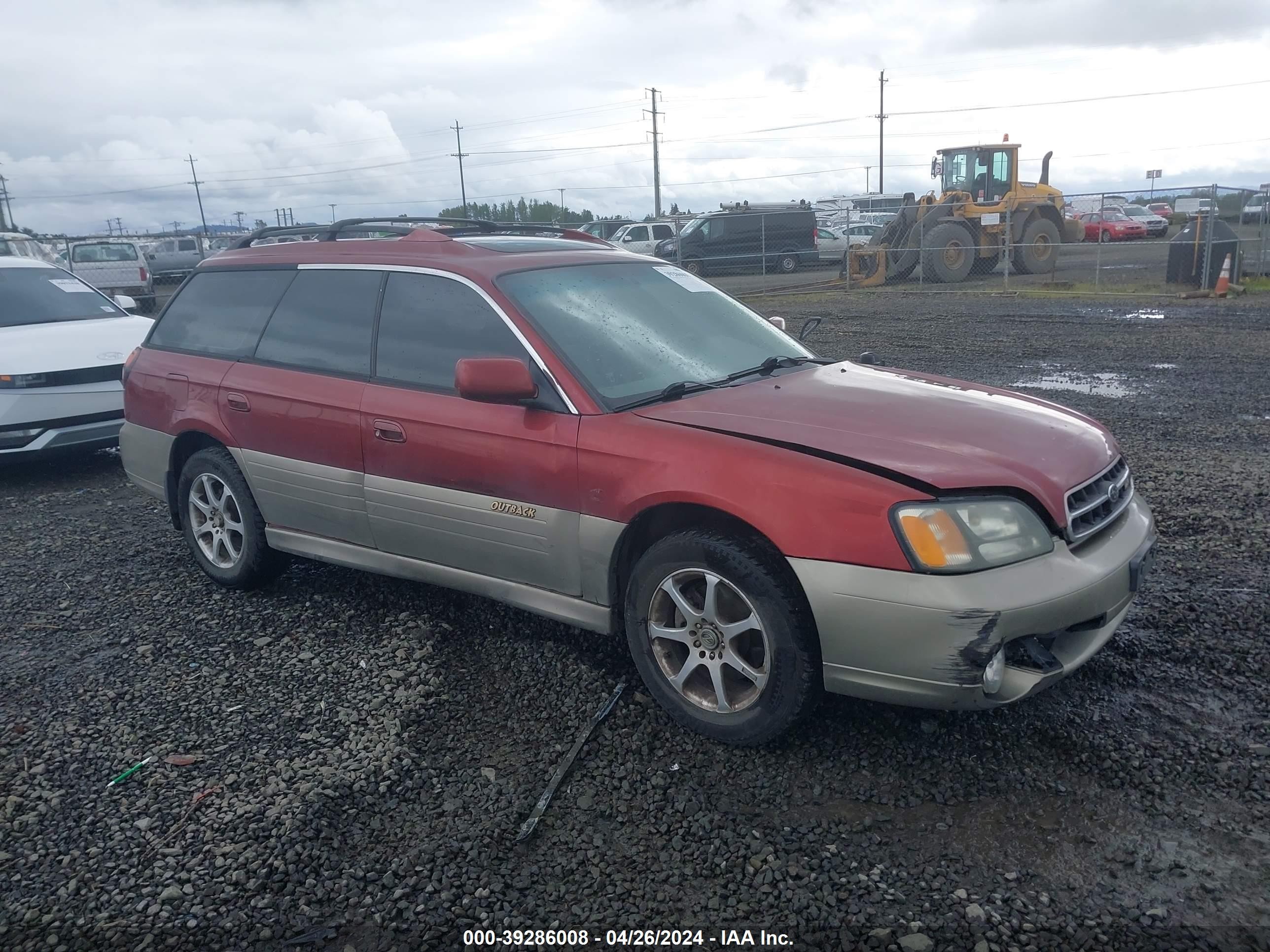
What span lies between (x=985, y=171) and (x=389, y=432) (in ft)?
76.0

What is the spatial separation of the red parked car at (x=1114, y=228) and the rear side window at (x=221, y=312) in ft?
124

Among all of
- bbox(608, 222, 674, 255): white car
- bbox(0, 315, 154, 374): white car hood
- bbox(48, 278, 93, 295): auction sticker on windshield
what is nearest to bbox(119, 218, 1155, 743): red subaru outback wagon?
bbox(0, 315, 154, 374): white car hood

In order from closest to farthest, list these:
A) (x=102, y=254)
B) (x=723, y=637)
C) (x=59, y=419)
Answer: (x=723, y=637), (x=59, y=419), (x=102, y=254)

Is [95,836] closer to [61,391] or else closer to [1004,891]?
[1004,891]

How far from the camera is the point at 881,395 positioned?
3.71 metres

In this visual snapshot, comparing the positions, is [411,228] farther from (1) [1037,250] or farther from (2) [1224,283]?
(1) [1037,250]

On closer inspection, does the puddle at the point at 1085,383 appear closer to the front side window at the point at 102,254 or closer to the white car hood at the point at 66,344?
the white car hood at the point at 66,344

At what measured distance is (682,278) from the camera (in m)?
4.70

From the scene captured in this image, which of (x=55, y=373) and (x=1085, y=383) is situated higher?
(x=55, y=373)

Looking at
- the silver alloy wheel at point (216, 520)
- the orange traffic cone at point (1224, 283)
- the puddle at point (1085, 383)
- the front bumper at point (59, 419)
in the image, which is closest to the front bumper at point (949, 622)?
the silver alloy wheel at point (216, 520)

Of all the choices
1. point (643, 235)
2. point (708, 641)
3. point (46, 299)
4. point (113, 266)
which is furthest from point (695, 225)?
point (708, 641)

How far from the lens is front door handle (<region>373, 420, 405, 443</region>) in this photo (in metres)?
4.01

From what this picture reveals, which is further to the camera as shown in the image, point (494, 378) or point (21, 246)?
point (21, 246)

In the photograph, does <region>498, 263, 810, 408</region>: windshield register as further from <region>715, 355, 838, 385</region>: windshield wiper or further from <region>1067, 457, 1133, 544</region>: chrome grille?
<region>1067, 457, 1133, 544</region>: chrome grille
